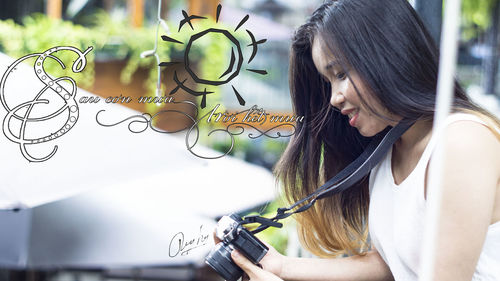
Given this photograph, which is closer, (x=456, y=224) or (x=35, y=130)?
(x=456, y=224)

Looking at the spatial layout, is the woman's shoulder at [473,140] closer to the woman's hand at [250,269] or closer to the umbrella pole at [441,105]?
the umbrella pole at [441,105]

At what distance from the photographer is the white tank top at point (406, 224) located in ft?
3.83

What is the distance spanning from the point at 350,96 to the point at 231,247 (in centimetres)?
42

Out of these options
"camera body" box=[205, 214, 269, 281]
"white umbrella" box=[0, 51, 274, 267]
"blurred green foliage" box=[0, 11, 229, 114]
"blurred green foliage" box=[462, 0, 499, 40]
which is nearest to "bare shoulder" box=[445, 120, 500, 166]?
"camera body" box=[205, 214, 269, 281]

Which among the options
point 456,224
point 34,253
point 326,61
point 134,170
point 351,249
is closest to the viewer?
point 456,224

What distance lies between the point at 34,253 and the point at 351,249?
1.40 meters

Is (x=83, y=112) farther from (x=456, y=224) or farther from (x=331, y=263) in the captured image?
(x=456, y=224)

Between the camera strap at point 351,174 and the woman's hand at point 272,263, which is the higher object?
the camera strap at point 351,174

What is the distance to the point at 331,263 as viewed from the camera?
1.44 meters

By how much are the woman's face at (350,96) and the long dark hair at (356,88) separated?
0.04 feet

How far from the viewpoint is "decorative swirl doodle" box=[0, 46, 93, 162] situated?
4.12 ft

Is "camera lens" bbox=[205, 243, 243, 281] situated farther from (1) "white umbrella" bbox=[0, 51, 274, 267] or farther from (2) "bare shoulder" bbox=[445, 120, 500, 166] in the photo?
(2) "bare shoulder" bbox=[445, 120, 500, 166]

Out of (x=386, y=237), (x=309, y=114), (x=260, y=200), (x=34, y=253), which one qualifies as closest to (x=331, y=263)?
(x=386, y=237)
